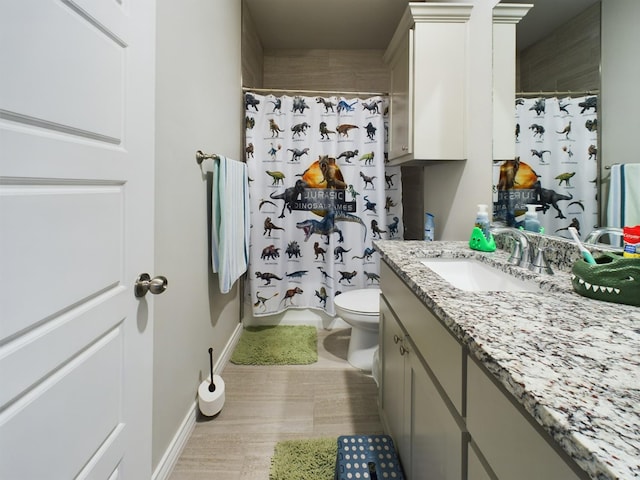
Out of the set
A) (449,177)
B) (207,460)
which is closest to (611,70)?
(449,177)

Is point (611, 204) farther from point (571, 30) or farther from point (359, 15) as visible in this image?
point (359, 15)

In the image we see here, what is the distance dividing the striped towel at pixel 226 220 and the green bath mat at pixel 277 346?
0.66 meters

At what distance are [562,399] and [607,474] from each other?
0.12 meters

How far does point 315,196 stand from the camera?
267 cm

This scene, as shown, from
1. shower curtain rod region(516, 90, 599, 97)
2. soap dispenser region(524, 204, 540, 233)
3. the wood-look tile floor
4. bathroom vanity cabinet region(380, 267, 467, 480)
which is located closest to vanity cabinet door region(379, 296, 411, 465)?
bathroom vanity cabinet region(380, 267, 467, 480)

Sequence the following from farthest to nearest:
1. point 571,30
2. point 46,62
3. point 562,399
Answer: point 571,30
point 46,62
point 562,399

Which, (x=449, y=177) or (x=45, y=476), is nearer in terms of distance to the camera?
(x=45, y=476)

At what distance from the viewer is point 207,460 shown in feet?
4.70

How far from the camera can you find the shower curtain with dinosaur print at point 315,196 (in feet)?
8.57

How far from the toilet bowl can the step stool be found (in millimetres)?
830

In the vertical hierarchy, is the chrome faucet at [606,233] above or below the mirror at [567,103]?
below

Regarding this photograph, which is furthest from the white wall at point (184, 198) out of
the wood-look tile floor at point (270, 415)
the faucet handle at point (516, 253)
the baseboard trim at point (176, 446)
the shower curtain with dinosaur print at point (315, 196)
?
the faucet handle at point (516, 253)

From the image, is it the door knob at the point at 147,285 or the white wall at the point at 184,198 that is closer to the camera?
the door knob at the point at 147,285

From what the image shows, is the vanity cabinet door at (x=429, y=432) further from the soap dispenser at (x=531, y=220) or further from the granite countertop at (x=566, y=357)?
the soap dispenser at (x=531, y=220)
